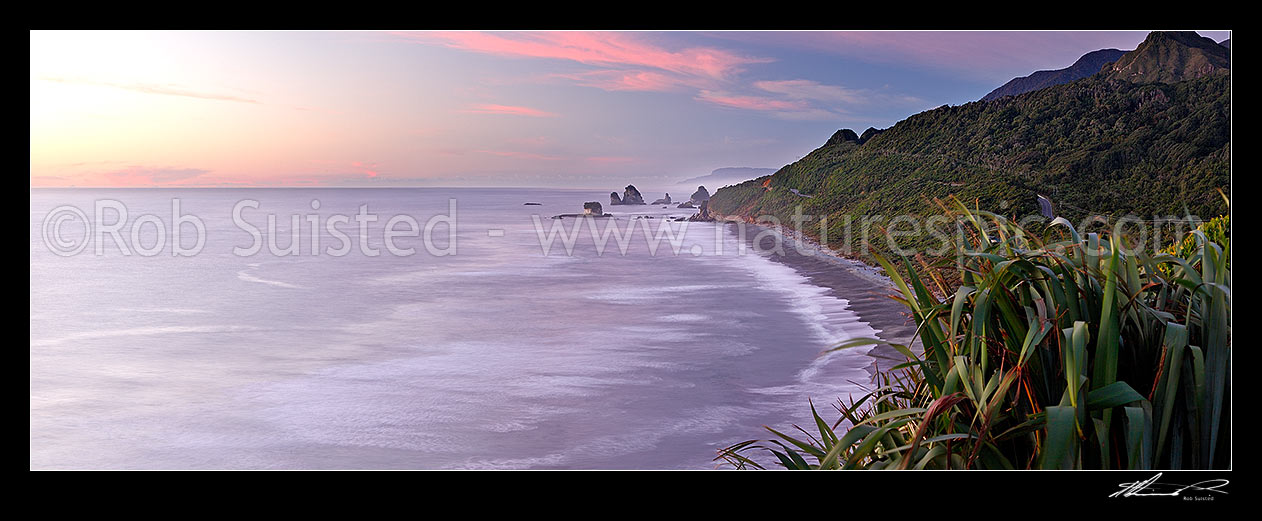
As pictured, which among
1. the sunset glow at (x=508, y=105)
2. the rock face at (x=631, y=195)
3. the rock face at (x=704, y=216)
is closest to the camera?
the sunset glow at (x=508, y=105)

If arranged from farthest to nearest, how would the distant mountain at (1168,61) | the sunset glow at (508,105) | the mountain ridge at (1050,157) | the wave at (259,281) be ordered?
the wave at (259,281) → the sunset glow at (508,105) → the distant mountain at (1168,61) → the mountain ridge at (1050,157)

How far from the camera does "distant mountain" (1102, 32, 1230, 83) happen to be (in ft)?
23.7

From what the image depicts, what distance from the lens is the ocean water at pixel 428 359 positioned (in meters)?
4.32

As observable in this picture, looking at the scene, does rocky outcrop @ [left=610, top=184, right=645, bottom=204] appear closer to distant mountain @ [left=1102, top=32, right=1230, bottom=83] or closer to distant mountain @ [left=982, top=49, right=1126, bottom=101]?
distant mountain @ [left=982, top=49, right=1126, bottom=101]

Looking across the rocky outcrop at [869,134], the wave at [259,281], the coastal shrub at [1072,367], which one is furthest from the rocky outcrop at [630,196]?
the coastal shrub at [1072,367]

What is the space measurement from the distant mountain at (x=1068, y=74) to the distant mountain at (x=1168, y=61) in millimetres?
181

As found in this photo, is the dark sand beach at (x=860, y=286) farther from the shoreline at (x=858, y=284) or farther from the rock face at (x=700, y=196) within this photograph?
the rock face at (x=700, y=196)

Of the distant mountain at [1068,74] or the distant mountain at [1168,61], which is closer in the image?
the distant mountain at [1168,61]

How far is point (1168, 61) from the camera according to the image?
826cm

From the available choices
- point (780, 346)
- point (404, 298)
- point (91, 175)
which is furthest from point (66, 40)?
point (780, 346)

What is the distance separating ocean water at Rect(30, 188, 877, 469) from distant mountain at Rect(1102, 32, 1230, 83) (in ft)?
12.9

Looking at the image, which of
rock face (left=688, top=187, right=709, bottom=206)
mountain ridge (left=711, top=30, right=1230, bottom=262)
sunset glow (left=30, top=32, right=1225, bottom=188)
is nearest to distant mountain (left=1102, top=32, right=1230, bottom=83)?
mountain ridge (left=711, top=30, right=1230, bottom=262)
